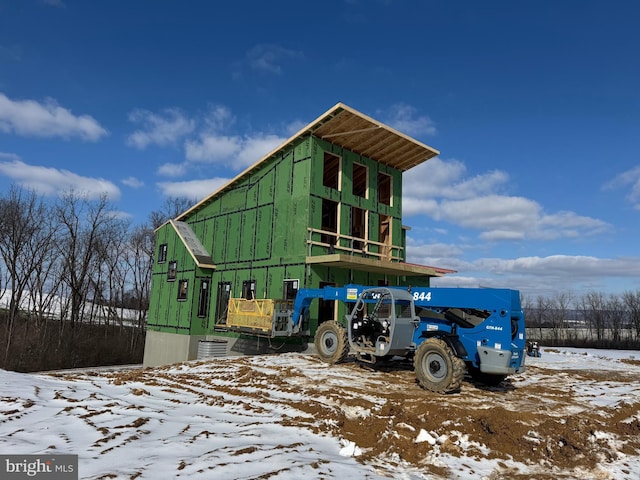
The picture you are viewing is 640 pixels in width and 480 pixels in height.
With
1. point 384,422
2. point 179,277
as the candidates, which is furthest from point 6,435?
point 179,277

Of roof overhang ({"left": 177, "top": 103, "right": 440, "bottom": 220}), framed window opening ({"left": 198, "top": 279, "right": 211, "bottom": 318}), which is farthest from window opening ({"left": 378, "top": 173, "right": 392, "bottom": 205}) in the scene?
framed window opening ({"left": 198, "top": 279, "right": 211, "bottom": 318})

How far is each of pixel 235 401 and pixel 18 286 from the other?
45176 millimetres

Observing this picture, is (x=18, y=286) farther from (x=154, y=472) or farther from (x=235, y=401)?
(x=154, y=472)

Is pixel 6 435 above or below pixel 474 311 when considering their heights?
below

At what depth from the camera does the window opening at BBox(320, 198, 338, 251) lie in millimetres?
21623

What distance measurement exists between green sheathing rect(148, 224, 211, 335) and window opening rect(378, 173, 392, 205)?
38.7 feet

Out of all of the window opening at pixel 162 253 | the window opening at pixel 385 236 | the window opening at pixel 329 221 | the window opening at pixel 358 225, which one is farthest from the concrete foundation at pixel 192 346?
the window opening at pixel 385 236

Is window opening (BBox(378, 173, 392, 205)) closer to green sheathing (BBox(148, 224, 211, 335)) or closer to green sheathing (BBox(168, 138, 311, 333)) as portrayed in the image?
green sheathing (BBox(168, 138, 311, 333))

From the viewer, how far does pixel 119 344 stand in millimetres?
45812

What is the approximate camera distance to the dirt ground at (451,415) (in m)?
6.04

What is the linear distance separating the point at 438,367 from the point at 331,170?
53.1 ft

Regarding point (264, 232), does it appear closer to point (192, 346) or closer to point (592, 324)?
A: point (192, 346)

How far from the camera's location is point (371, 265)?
19391 millimetres

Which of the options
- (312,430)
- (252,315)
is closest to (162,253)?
(252,315)
